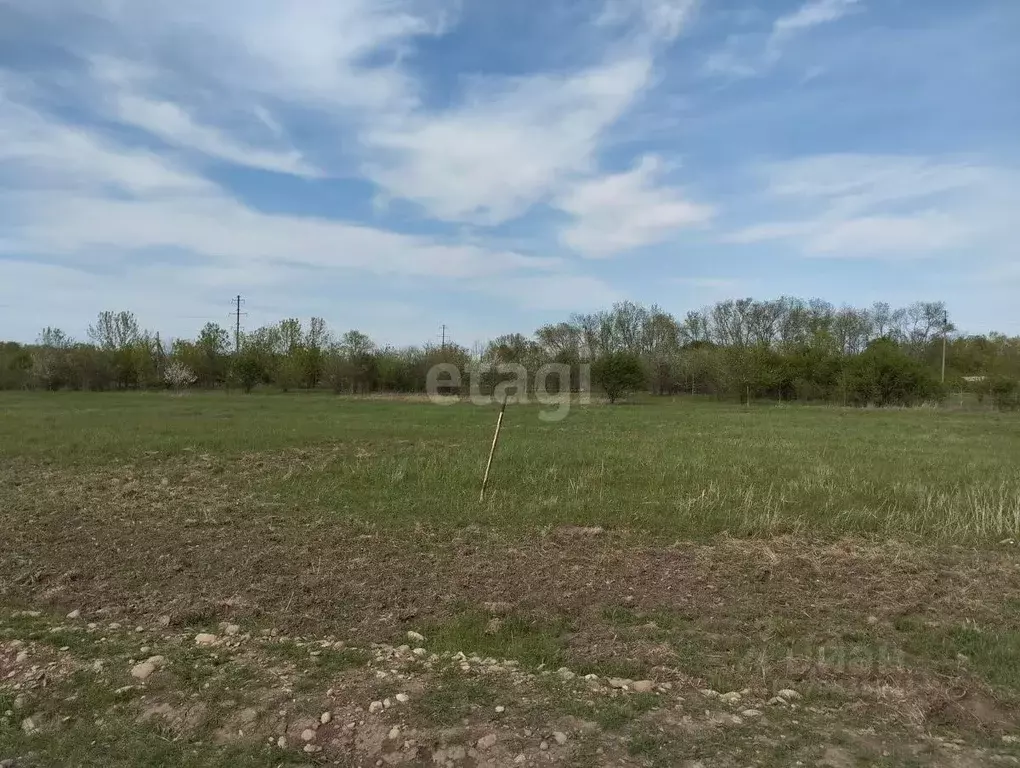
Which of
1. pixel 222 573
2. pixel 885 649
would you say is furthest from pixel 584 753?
pixel 222 573

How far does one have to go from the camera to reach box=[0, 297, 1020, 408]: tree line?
48500 mm

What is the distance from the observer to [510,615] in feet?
18.3

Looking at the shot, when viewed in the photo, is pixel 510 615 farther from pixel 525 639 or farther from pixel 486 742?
pixel 486 742

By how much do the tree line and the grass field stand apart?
31.5 m

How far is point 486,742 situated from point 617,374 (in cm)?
4701

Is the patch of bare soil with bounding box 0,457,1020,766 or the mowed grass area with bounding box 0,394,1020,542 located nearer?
the patch of bare soil with bounding box 0,457,1020,766

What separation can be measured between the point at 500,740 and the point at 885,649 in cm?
302

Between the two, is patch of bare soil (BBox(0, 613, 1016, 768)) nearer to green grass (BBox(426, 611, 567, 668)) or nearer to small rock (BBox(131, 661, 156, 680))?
small rock (BBox(131, 661, 156, 680))

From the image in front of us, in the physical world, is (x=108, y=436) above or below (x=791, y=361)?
below

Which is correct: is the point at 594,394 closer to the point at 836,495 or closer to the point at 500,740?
the point at 836,495

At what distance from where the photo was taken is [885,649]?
192 inches

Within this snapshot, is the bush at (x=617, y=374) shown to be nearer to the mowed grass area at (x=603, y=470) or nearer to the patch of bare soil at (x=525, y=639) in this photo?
the mowed grass area at (x=603, y=470)

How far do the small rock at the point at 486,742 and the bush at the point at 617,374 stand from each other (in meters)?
46.9

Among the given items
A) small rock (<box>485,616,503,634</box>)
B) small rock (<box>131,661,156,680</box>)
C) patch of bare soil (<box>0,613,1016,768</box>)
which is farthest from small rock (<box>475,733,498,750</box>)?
small rock (<box>131,661,156,680</box>)
